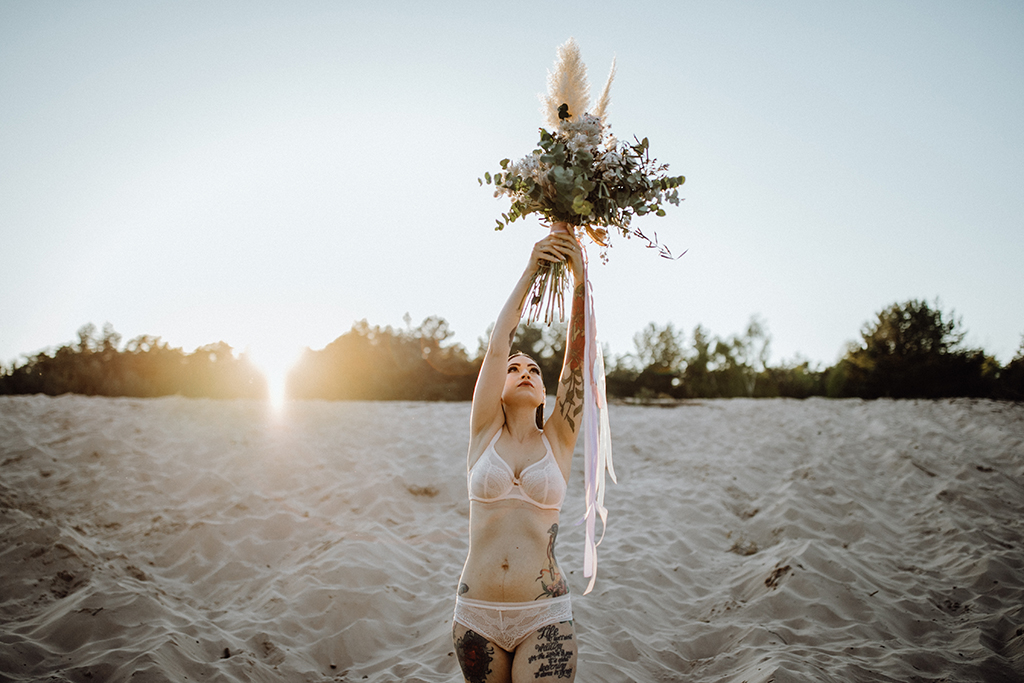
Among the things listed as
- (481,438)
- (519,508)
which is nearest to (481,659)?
(519,508)

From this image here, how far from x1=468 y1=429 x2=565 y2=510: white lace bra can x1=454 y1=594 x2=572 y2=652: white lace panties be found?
1.31 ft

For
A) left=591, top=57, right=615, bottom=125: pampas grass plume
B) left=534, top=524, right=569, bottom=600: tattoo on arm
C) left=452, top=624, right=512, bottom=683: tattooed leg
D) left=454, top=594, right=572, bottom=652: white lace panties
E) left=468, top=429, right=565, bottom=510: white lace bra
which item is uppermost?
left=591, top=57, right=615, bottom=125: pampas grass plume

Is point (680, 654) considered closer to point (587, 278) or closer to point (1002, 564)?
point (587, 278)

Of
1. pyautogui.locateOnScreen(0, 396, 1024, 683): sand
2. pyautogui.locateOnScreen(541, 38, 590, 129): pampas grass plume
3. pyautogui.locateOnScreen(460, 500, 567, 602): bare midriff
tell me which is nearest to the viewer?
pyautogui.locateOnScreen(460, 500, 567, 602): bare midriff

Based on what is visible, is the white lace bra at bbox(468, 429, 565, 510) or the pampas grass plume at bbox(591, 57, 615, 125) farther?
the pampas grass plume at bbox(591, 57, 615, 125)

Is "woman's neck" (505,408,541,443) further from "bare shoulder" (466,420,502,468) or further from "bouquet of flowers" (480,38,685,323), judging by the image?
"bouquet of flowers" (480,38,685,323)

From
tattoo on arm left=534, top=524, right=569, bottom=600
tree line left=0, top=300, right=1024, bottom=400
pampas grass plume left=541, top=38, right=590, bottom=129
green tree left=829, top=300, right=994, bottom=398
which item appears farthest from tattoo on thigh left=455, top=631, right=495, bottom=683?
green tree left=829, top=300, right=994, bottom=398

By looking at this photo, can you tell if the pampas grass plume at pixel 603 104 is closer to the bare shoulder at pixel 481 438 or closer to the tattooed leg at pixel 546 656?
the bare shoulder at pixel 481 438

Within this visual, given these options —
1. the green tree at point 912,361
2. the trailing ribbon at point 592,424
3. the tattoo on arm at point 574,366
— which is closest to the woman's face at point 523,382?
the tattoo on arm at point 574,366

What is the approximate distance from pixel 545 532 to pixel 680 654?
2.39 m

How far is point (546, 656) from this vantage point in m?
2.10

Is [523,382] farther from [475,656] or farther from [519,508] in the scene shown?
[475,656]

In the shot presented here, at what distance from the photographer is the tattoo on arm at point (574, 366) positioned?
2559 mm

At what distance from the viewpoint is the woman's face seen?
8.39 feet
